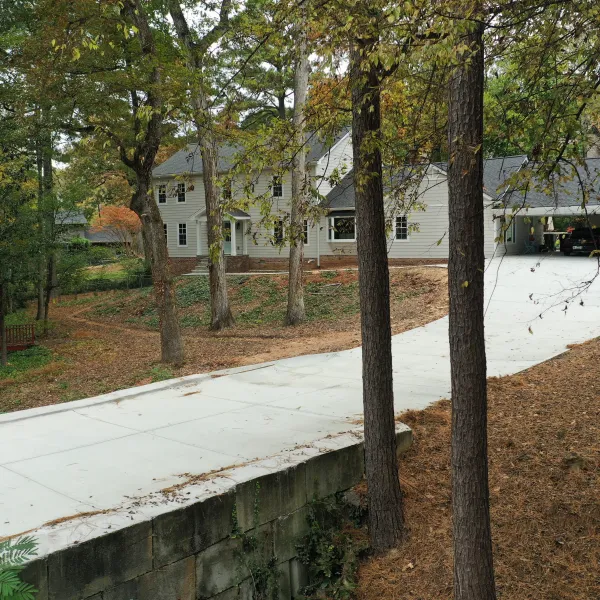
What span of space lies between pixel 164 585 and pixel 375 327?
99.8 inches

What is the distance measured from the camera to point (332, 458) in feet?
19.2

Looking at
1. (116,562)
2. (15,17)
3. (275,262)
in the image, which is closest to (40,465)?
(116,562)

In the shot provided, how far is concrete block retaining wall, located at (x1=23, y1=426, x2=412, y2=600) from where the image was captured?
4.08 m

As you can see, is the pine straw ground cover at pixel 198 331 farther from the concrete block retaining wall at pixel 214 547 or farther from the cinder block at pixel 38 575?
the cinder block at pixel 38 575

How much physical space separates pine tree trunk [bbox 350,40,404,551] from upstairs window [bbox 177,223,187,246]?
32.6m

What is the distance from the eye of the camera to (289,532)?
552 centimetres

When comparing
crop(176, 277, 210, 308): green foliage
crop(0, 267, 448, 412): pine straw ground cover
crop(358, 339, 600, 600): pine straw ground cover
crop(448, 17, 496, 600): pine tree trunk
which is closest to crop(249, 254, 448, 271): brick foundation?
crop(0, 267, 448, 412): pine straw ground cover

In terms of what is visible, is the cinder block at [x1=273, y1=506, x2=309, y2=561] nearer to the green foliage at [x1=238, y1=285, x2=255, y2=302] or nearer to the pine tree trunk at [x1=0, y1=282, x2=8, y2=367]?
the pine tree trunk at [x1=0, y1=282, x2=8, y2=367]

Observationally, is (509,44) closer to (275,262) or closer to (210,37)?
(210,37)

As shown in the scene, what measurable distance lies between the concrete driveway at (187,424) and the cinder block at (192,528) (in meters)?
0.27

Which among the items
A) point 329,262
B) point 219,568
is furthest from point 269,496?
point 329,262

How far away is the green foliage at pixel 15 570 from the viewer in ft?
11.5

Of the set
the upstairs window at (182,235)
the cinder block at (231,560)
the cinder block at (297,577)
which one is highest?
the upstairs window at (182,235)

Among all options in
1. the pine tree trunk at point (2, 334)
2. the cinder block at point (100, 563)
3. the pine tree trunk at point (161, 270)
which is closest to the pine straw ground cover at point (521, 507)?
the cinder block at point (100, 563)
